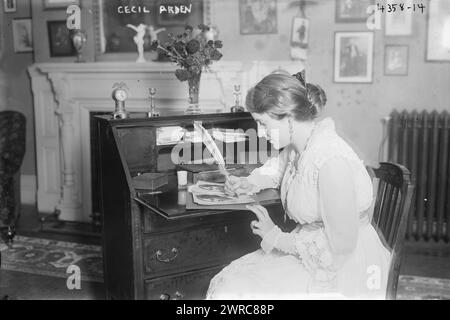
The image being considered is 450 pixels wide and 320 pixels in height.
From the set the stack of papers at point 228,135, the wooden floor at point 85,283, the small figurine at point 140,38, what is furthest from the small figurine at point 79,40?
the stack of papers at point 228,135

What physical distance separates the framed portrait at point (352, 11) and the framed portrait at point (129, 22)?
1036 millimetres

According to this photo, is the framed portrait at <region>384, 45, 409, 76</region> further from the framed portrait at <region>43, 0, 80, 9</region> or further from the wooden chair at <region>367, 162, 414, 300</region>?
the framed portrait at <region>43, 0, 80, 9</region>

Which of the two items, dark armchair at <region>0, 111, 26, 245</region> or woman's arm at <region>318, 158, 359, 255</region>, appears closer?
woman's arm at <region>318, 158, 359, 255</region>

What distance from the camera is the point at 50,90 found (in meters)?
5.30

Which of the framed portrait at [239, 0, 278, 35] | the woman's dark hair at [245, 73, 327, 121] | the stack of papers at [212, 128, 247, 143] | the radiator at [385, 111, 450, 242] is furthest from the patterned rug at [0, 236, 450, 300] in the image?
the framed portrait at [239, 0, 278, 35]

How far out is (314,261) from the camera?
2.05 meters

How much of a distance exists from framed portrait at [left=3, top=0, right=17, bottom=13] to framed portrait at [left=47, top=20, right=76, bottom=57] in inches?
16.0

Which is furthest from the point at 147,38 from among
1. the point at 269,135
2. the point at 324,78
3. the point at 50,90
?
the point at 269,135

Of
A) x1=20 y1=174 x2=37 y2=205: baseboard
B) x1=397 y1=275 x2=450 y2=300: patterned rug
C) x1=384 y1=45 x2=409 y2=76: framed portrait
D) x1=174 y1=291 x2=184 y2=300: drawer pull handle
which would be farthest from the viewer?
x1=20 y1=174 x2=37 y2=205: baseboard

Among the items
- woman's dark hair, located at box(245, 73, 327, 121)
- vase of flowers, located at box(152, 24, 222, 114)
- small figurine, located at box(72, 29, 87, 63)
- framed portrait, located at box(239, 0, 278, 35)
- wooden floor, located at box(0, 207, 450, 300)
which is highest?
framed portrait, located at box(239, 0, 278, 35)

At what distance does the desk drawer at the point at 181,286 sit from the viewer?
2572mm

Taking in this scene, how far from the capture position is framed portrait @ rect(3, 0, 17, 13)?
5273mm

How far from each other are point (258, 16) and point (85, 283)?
2.45 m

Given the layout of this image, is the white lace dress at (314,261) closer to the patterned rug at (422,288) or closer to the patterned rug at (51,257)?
the patterned rug at (422,288)
